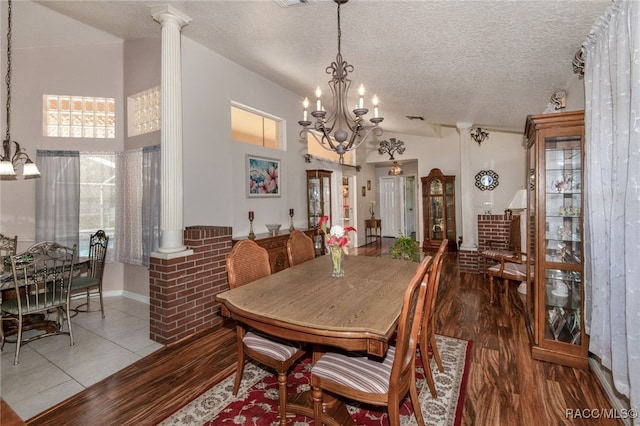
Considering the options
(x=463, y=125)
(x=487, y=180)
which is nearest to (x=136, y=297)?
(x=463, y=125)

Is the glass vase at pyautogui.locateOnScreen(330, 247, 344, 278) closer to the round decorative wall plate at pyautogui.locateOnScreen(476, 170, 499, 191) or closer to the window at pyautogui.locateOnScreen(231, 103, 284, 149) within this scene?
the window at pyautogui.locateOnScreen(231, 103, 284, 149)

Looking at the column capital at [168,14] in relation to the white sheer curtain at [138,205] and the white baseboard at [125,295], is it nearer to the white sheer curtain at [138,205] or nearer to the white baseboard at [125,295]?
the white sheer curtain at [138,205]

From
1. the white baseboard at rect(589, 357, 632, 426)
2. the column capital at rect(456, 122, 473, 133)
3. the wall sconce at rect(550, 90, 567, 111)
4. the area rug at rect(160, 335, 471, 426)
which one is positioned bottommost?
the area rug at rect(160, 335, 471, 426)

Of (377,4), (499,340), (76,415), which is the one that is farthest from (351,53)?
(76,415)

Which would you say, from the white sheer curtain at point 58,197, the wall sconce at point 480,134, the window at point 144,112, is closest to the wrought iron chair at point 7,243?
the white sheer curtain at point 58,197

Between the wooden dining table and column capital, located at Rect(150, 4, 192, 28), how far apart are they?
270 cm

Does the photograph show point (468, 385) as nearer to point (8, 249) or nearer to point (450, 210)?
point (8, 249)

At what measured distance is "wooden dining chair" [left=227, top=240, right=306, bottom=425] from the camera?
1717mm

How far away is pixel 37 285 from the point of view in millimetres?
2598

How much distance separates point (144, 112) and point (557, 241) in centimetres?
488

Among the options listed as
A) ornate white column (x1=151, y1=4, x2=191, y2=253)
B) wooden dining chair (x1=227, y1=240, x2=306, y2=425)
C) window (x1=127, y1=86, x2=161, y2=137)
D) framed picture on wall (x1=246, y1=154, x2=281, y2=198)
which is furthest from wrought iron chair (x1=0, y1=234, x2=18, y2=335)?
framed picture on wall (x1=246, y1=154, x2=281, y2=198)

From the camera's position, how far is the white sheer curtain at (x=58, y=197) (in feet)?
12.6

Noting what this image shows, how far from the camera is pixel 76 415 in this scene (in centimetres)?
185

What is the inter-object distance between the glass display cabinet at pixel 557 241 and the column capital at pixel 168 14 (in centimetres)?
333
